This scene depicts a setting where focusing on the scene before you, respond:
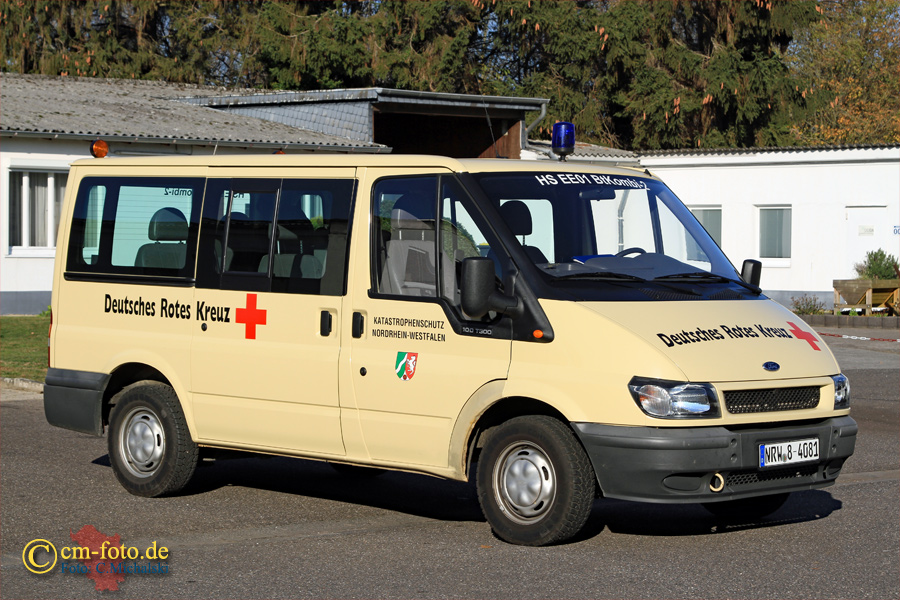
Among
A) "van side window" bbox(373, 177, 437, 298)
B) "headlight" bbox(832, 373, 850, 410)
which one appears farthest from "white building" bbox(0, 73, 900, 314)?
"headlight" bbox(832, 373, 850, 410)

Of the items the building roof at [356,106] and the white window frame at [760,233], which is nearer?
the building roof at [356,106]

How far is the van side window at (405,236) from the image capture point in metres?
7.40

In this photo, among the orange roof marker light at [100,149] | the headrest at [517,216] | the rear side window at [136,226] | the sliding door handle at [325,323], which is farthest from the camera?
the orange roof marker light at [100,149]

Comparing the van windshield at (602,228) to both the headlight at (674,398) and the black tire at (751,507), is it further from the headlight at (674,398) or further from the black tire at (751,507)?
the black tire at (751,507)

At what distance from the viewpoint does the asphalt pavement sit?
6082mm

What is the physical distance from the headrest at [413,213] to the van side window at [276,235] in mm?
350

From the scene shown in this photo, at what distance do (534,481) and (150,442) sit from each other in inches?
119

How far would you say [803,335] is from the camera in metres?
7.29

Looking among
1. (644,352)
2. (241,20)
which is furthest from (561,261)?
(241,20)

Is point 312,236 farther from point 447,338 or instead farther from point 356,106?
point 356,106

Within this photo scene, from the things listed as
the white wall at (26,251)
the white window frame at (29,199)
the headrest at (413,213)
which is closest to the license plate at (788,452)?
the headrest at (413,213)

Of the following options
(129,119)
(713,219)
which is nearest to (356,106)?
(129,119)

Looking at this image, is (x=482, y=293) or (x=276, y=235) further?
(x=276, y=235)

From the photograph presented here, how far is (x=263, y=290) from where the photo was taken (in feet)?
26.3
